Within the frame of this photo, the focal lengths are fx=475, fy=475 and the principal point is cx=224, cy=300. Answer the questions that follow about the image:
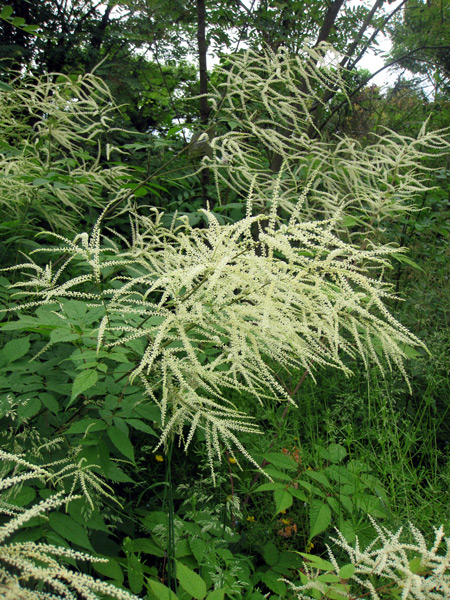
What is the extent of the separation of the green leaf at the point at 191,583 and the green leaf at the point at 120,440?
38cm

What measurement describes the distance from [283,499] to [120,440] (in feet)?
2.38

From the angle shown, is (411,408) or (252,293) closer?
(252,293)

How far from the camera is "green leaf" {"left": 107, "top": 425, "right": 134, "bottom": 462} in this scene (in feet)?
5.13

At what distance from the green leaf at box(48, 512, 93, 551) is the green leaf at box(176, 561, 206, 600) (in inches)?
11.2

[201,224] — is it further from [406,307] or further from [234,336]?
[234,336]

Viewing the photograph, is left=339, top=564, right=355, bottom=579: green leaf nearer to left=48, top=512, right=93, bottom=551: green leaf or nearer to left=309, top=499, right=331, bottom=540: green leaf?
left=309, top=499, right=331, bottom=540: green leaf

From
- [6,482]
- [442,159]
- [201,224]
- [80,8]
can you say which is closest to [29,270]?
[201,224]

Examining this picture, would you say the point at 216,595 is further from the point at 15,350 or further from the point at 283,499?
the point at 15,350

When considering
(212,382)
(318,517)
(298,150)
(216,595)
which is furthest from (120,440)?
(298,150)

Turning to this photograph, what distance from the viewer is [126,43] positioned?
6.13 metres

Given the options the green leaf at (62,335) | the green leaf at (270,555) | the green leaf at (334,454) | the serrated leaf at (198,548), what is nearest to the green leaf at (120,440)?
the green leaf at (62,335)

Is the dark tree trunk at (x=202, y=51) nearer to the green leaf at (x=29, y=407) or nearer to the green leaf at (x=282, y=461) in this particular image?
the green leaf at (x=282, y=461)

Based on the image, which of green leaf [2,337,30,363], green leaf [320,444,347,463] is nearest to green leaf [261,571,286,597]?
green leaf [320,444,347,463]

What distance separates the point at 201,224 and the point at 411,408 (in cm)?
235
